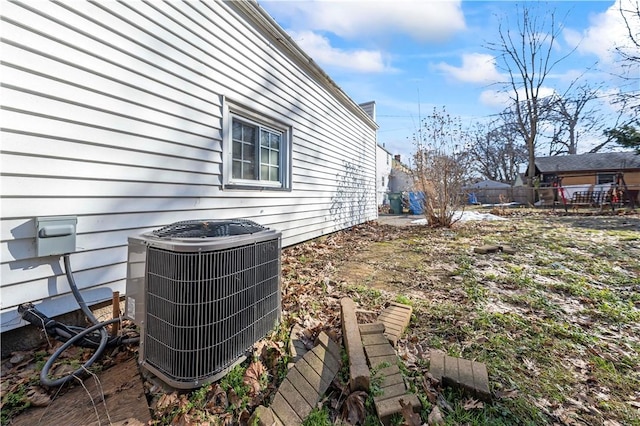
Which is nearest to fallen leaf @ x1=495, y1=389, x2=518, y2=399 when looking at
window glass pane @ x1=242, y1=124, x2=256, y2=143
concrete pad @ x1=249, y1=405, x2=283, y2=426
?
concrete pad @ x1=249, y1=405, x2=283, y2=426

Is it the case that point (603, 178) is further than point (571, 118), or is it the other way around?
point (571, 118)

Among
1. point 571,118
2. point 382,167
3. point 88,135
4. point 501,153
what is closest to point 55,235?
point 88,135

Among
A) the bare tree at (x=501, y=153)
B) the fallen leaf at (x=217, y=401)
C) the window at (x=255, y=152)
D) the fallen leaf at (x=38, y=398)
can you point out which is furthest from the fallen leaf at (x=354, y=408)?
the bare tree at (x=501, y=153)

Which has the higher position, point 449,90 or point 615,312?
point 449,90

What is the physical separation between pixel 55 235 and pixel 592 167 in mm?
32894

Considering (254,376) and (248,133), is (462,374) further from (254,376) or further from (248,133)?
(248,133)

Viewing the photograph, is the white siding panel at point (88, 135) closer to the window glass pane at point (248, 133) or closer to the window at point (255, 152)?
the window at point (255, 152)

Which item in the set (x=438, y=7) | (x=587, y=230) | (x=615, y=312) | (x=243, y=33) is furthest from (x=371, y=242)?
(x=587, y=230)

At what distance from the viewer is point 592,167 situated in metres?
23.0

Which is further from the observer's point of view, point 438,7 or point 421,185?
point 421,185

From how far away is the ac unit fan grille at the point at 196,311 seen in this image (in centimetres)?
143

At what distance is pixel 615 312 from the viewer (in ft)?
8.65

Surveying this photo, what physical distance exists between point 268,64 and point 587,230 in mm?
9130

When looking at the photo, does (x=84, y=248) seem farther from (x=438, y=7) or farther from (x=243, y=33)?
(x=438, y=7)
